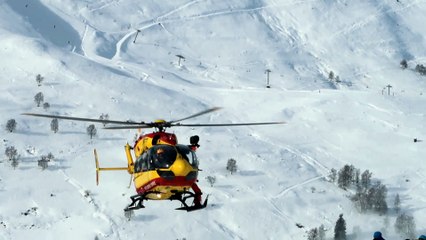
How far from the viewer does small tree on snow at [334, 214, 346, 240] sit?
165ft

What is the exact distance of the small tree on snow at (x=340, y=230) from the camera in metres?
50.4

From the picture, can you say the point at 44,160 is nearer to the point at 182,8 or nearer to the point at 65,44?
the point at 65,44

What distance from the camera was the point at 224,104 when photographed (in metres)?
74.9

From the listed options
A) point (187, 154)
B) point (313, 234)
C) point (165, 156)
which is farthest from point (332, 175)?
point (165, 156)

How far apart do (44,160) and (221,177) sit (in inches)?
617

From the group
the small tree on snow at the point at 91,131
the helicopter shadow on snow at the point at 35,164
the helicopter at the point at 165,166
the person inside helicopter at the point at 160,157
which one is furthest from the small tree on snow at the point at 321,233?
the person inside helicopter at the point at 160,157

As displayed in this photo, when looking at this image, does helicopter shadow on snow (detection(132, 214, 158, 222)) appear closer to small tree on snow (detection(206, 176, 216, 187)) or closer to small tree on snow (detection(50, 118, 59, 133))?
small tree on snow (detection(206, 176, 216, 187))

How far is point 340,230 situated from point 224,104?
28.3 metres

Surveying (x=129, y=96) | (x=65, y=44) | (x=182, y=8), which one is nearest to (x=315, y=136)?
(x=129, y=96)

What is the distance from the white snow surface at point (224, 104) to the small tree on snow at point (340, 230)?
721 mm

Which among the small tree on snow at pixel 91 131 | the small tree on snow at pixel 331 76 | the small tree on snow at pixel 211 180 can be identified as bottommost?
the small tree on snow at pixel 211 180

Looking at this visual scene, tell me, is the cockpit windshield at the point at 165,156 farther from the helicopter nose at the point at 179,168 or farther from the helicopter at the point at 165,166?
the helicopter nose at the point at 179,168

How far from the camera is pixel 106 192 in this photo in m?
50.1

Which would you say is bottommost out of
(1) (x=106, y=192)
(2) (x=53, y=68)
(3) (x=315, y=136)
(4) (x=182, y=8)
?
(1) (x=106, y=192)
